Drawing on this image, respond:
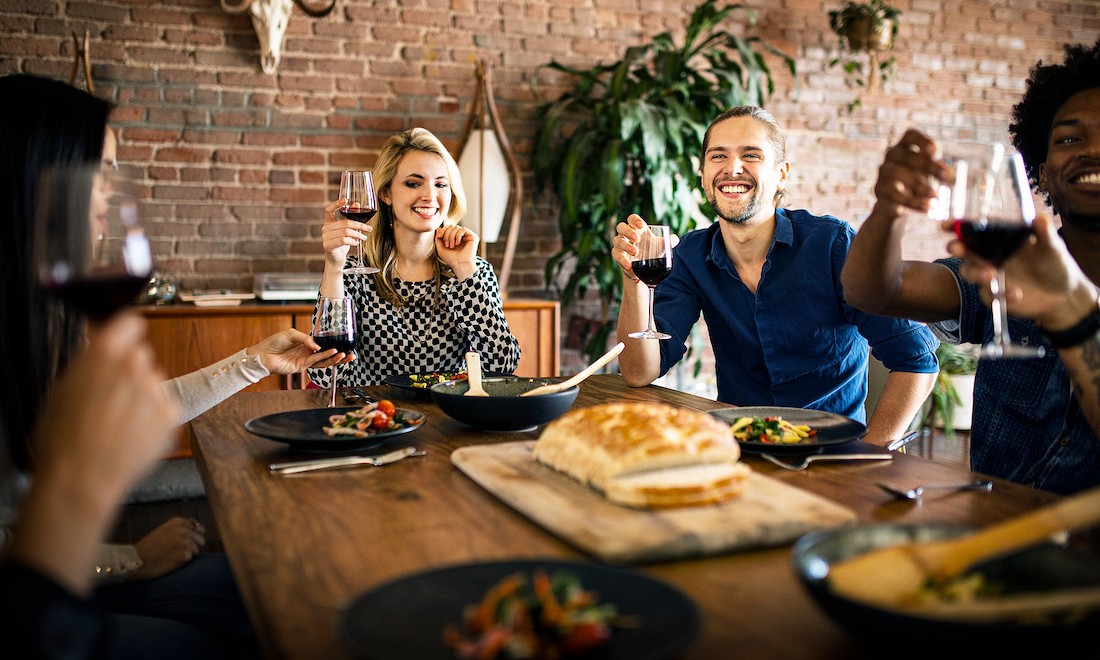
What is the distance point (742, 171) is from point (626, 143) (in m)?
1.74

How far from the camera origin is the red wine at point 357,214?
233cm

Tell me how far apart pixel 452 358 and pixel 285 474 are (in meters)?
1.30

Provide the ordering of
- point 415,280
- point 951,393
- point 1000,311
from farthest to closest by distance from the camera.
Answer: point 951,393, point 415,280, point 1000,311

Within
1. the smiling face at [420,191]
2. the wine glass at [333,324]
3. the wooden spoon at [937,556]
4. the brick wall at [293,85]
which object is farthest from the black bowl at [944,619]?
the brick wall at [293,85]

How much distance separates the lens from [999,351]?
1138 mm

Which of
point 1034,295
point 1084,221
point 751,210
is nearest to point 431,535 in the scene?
point 1034,295

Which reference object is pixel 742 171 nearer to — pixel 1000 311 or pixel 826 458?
pixel 826 458

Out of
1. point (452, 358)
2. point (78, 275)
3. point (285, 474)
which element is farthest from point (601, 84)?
point (78, 275)

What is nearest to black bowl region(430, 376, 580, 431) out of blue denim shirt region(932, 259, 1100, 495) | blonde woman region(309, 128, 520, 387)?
blue denim shirt region(932, 259, 1100, 495)

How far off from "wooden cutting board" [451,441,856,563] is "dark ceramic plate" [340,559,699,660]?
11 cm

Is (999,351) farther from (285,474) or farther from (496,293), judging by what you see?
(496,293)

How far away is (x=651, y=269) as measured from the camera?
1.92 metres

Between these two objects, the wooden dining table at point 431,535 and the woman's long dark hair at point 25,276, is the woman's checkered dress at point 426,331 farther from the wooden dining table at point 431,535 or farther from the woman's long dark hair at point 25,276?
the woman's long dark hair at point 25,276

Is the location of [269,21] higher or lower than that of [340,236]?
higher
